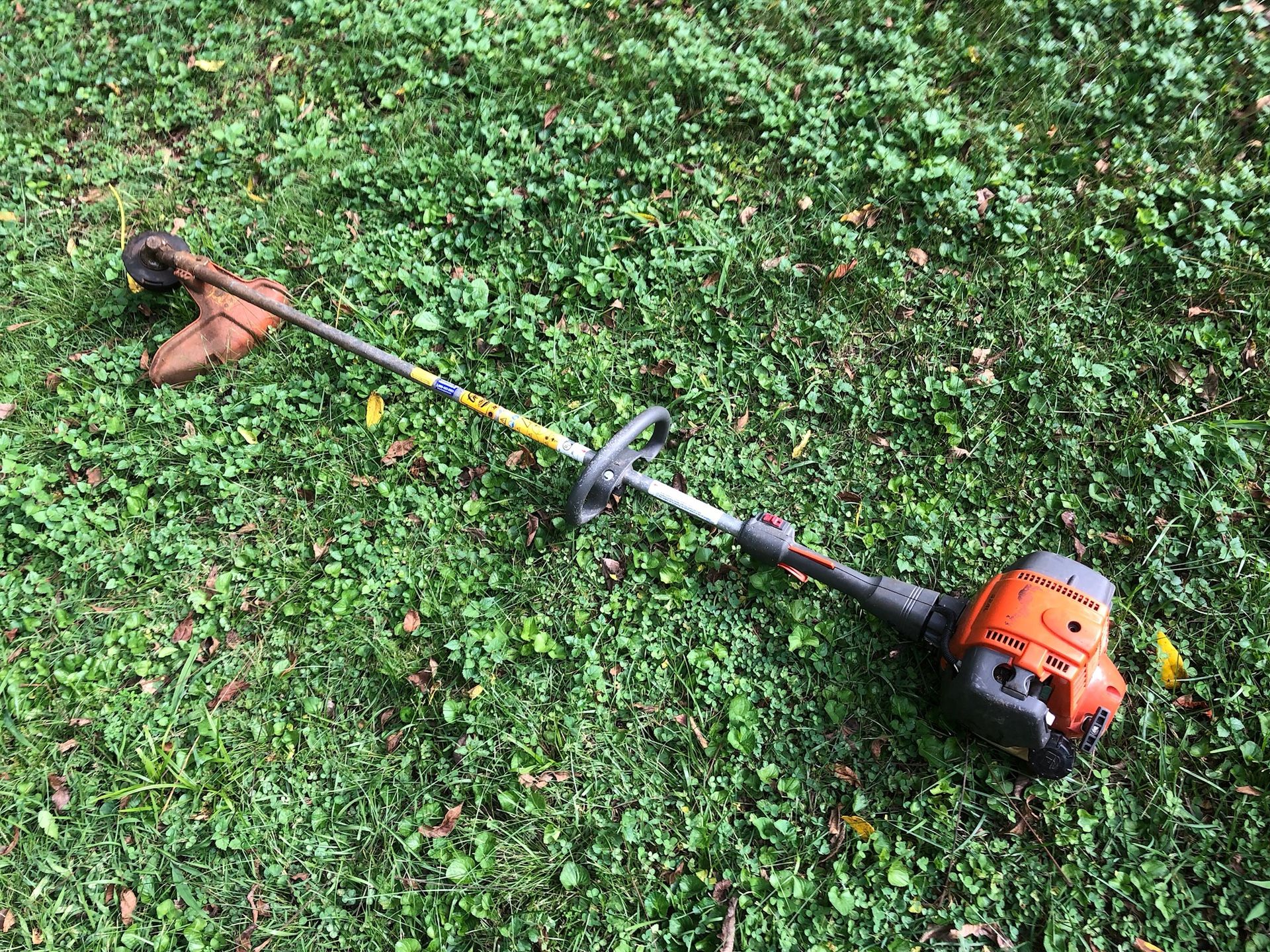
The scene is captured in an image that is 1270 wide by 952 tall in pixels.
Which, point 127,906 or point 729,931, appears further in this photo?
point 127,906

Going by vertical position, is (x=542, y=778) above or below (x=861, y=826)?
below

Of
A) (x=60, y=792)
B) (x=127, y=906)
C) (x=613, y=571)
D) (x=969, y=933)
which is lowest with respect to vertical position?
(x=127, y=906)

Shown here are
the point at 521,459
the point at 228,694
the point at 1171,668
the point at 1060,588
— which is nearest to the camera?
the point at 1060,588

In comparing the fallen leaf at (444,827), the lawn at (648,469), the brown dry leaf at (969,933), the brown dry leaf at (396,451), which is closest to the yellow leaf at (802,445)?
the lawn at (648,469)

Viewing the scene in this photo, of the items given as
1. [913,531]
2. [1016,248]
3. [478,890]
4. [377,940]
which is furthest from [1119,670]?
[377,940]

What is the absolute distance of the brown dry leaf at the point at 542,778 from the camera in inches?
111

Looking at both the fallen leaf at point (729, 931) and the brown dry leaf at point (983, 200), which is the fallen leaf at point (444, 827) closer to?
the fallen leaf at point (729, 931)

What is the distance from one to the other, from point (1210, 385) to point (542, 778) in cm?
297

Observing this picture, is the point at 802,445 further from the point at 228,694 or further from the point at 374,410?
the point at 228,694

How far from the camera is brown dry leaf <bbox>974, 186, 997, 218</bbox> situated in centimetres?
337

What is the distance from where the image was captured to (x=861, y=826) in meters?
2.68

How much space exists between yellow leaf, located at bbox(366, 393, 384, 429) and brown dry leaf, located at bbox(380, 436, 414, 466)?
129 mm

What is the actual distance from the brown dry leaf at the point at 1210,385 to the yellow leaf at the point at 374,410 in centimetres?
332

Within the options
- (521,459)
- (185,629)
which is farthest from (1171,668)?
(185,629)
